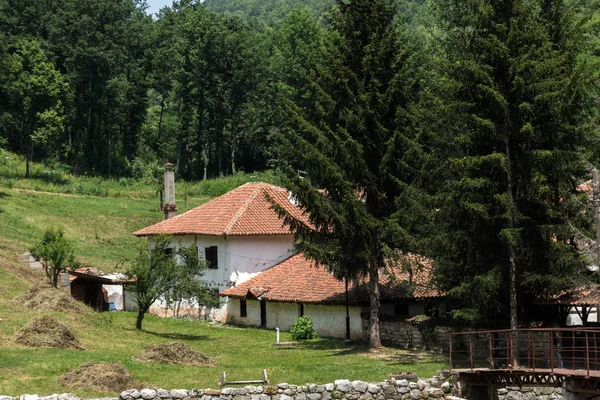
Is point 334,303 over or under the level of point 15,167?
under

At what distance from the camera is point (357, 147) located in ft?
116

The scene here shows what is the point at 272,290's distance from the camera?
4391 centimetres

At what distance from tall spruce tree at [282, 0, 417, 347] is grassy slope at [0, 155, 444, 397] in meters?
4.18

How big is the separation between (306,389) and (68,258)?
24013 mm

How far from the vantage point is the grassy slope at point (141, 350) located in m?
26.2

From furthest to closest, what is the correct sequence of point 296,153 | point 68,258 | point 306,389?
point 68,258, point 296,153, point 306,389

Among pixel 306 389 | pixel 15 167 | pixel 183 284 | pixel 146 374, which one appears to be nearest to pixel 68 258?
pixel 183 284

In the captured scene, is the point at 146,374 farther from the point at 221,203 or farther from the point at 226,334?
the point at 221,203


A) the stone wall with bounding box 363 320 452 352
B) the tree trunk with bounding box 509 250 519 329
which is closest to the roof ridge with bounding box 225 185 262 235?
the stone wall with bounding box 363 320 452 352

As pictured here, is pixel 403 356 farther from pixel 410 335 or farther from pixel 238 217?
pixel 238 217

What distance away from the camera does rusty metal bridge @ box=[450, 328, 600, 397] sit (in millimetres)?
24812

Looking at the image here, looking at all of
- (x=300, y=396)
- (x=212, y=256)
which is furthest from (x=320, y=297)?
(x=300, y=396)

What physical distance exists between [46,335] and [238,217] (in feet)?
64.5

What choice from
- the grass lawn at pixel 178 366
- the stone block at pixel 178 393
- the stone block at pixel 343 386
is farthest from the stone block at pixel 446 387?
the stone block at pixel 178 393
